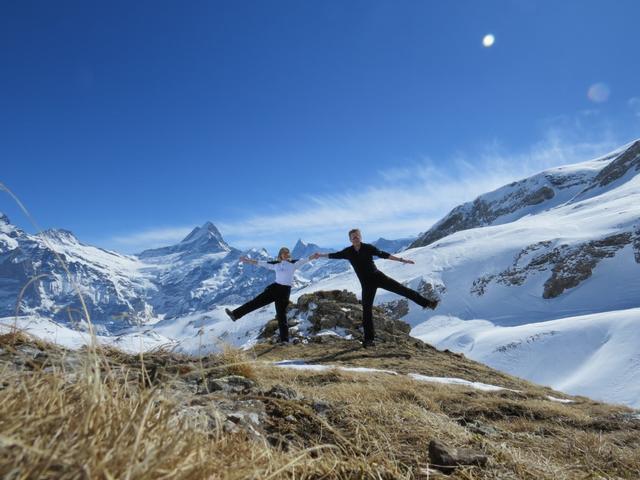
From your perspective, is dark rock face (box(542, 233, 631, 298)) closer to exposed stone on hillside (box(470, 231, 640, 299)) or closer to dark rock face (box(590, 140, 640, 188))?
exposed stone on hillside (box(470, 231, 640, 299))

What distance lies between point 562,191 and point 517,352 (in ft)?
478

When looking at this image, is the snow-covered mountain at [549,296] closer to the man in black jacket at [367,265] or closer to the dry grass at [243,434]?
the man in black jacket at [367,265]

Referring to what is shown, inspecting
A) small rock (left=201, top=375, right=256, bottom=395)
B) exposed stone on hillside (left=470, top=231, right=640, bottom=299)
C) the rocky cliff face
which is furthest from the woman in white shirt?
the rocky cliff face

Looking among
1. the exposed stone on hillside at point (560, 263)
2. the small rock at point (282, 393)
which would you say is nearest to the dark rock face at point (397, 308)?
the exposed stone on hillside at point (560, 263)

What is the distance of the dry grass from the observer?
3.11ft

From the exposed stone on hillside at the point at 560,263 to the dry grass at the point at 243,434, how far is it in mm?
67868

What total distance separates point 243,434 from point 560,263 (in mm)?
77121

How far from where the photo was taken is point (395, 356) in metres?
10.5

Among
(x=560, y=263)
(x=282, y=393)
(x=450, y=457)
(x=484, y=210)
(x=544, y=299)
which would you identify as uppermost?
(x=484, y=210)

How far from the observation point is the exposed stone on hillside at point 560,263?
213 feet

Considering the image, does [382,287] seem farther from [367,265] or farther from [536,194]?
[536,194]

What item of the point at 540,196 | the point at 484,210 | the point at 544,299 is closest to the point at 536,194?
the point at 540,196

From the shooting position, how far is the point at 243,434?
201cm

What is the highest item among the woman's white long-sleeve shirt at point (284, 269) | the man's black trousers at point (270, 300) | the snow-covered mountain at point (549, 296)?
the woman's white long-sleeve shirt at point (284, 269)
